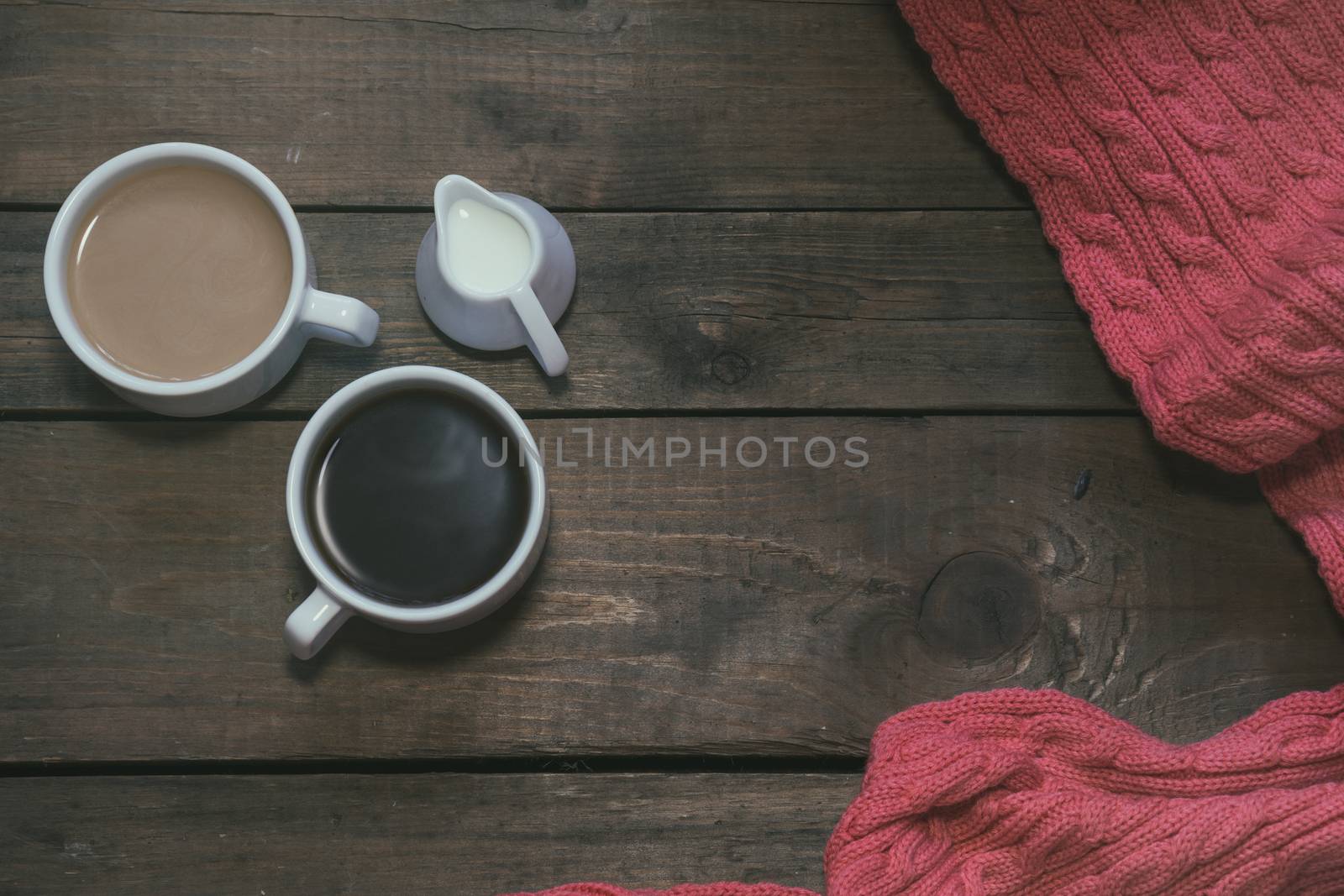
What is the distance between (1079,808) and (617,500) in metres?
0.34

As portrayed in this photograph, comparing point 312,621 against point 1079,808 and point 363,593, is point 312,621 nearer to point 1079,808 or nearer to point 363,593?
point 363,593

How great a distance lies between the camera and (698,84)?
26.8 inches

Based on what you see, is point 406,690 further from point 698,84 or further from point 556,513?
point 698,84

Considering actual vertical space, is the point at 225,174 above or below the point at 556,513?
above

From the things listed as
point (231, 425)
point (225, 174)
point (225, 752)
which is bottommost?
point (225, 752)

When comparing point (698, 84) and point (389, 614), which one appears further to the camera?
point (698, 84)

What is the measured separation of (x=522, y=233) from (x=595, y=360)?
3.9 inches

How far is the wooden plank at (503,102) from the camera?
0.67m

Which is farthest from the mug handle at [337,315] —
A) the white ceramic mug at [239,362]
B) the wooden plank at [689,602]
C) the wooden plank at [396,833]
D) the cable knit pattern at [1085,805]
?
the cable knit pattern at [1085,805]

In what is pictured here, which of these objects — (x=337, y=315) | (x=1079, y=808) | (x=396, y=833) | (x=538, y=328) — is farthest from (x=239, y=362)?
(x=1079, y=808)

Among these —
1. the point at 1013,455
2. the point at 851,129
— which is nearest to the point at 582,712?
the point at 1013,455

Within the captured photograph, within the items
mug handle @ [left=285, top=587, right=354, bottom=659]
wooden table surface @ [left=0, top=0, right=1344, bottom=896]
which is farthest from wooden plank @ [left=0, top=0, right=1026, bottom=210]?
mug handle @ [left=285, top=587, right=354, bottom=659]

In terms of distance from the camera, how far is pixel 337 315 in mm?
584

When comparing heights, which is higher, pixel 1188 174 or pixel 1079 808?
pixel 1188 174
